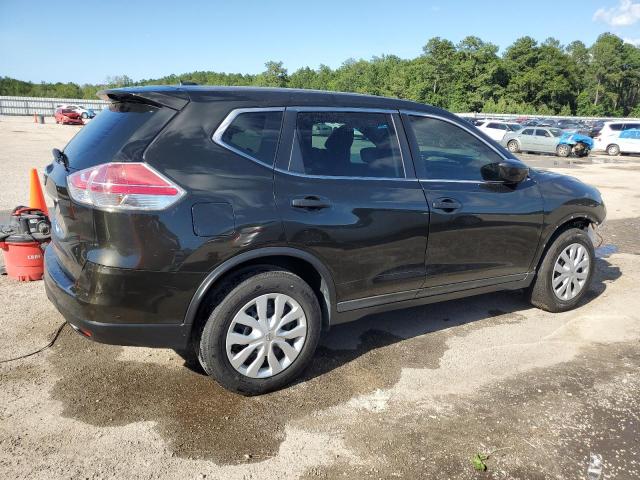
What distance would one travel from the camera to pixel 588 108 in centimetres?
8044

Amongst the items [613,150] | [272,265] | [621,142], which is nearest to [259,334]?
[272,265]

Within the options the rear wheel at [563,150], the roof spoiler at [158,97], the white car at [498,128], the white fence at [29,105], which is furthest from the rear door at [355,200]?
the white fence at [29,105]

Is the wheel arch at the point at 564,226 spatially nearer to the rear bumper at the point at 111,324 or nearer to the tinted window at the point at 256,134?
the tinted window at the point at 256,134

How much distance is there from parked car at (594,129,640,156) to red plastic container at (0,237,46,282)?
30905mm

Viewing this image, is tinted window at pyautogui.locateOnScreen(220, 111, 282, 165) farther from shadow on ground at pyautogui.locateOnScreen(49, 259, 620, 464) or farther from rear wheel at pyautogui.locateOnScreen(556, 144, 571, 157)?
rear wheel at pyautogui.locateOnScreen(556, 144, 571, 157)

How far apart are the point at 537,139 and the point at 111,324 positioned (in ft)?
91.1

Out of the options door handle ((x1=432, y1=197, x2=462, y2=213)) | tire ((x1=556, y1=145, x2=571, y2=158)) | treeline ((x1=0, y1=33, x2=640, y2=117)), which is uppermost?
treeline ((x1=0, y1=33, x2=640, y2=117))

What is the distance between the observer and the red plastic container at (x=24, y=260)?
4.96m

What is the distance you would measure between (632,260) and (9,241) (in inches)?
290

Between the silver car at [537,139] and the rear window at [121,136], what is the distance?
27.2 m

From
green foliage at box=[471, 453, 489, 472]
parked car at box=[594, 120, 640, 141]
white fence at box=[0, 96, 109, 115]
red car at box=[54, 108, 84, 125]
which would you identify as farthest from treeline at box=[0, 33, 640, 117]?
green foliage at box=[471, 453, 489, 472]

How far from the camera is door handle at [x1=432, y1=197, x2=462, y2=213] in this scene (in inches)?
148

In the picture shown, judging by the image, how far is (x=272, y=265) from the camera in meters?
3.25

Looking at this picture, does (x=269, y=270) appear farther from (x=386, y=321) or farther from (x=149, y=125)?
(x=386, y=321)
